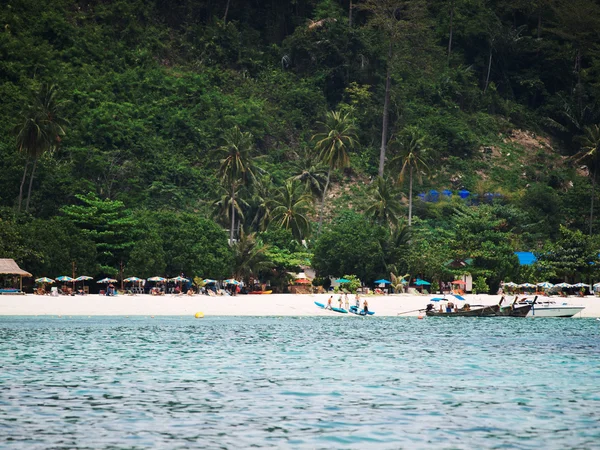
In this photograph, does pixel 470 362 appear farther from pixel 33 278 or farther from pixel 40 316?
pixel 33 278

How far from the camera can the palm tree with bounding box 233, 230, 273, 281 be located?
9300 centimetres

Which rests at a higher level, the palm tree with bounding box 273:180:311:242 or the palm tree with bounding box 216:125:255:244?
the palm tree with bounding box 216:125:255:244

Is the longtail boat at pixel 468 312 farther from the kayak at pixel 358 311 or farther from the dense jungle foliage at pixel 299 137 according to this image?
the dense jungle foliage at pixel 299 137

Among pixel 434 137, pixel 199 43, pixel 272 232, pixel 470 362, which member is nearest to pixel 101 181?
pixel 272 232

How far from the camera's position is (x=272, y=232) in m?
99.8

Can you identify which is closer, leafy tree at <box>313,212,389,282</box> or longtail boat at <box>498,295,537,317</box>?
longtail boat at <box>498,295,537,317</box>

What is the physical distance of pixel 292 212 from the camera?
339ft

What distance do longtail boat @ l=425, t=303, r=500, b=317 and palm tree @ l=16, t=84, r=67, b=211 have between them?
4387 cm

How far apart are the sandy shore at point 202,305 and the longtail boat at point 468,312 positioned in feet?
12.0

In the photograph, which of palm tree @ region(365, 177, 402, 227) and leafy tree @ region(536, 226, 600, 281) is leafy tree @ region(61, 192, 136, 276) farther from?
leafy tree @ region(536, 226, 600, 281)

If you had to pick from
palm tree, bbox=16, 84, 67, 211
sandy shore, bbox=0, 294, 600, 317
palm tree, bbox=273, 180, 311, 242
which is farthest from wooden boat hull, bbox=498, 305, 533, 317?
palm tree, bbox=16, 84, 67, 211

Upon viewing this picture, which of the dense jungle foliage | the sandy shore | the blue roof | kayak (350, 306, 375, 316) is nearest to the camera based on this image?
the sandy shore

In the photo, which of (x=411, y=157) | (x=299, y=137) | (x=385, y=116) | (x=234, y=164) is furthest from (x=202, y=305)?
(x=385, y=116)

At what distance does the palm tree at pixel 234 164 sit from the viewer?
4072 inches
